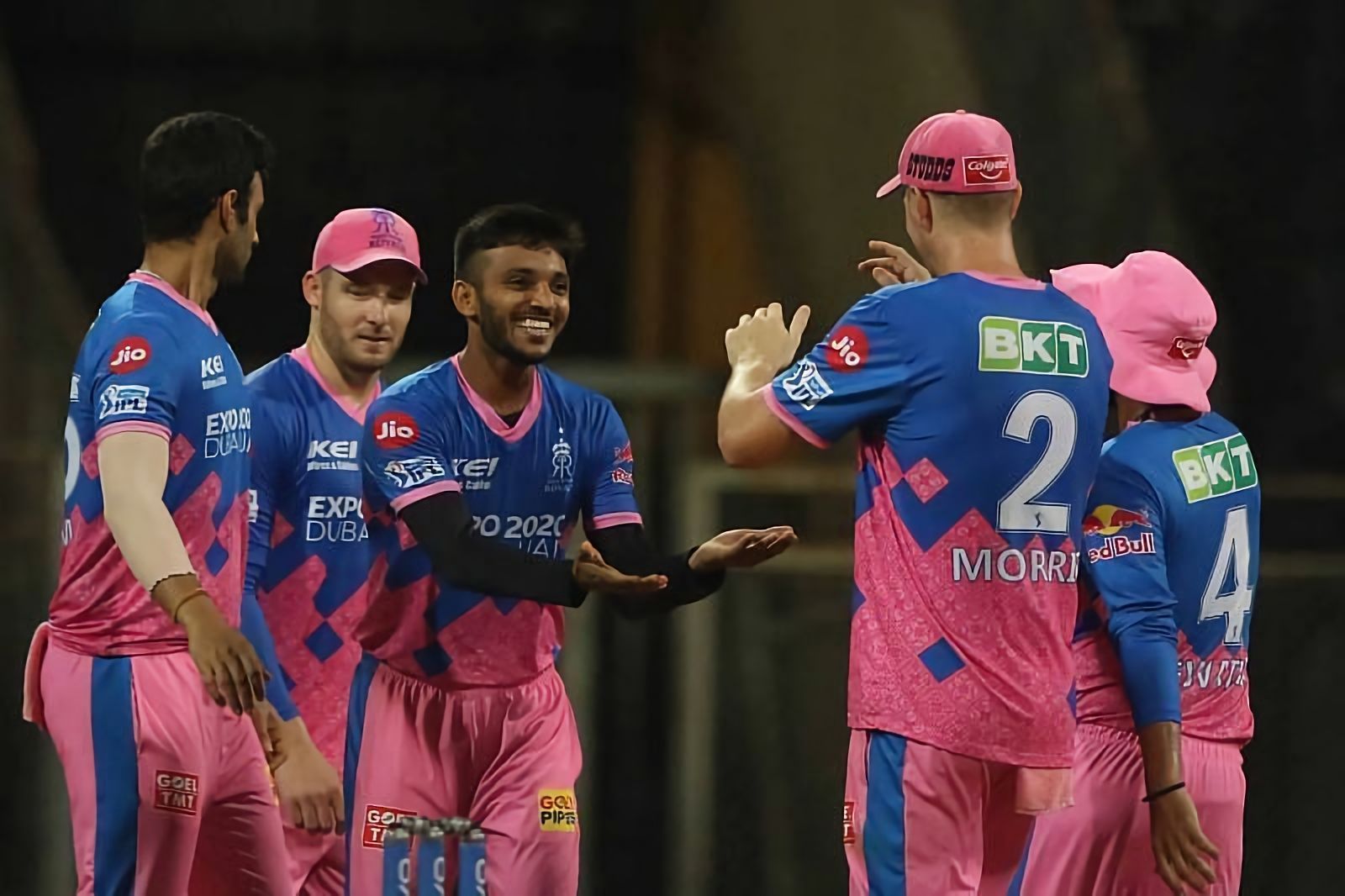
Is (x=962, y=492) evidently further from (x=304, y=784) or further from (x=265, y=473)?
(x=265, y=473)

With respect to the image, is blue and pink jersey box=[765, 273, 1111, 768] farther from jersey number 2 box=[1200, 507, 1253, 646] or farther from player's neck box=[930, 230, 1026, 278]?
jersey number 2 box=[1200, 507, 1253, 646]

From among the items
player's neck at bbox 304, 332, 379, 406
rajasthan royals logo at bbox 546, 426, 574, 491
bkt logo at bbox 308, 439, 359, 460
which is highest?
player's neck at bbox 304, 332, 379, 406

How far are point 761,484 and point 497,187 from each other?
4.81m

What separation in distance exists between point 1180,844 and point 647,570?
135 cm

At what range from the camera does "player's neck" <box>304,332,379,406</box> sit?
19.6 feet

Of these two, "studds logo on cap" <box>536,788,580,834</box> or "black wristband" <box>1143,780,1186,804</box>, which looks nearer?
"black wristband" <box>1143,780,1186,804</box>

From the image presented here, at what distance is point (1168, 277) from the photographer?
487cm

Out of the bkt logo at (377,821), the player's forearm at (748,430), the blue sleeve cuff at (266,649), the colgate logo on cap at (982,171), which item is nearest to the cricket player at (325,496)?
the blue sleeve cuff at (266,649)

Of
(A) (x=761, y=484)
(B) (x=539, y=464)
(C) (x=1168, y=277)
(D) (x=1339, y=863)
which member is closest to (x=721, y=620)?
(A) (x=761, y=484)

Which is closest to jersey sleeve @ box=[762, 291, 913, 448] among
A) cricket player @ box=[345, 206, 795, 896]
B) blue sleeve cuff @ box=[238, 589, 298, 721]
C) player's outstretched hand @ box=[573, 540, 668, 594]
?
player's outstretched hand @ box=[573, 540, 668, 594]

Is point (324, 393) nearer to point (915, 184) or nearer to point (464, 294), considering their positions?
point (464, 294)

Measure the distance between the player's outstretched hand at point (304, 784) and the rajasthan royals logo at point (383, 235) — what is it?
1348 mm

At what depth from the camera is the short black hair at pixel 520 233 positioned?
534 cm

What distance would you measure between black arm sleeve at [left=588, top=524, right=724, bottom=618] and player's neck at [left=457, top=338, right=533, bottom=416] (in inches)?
14.4
